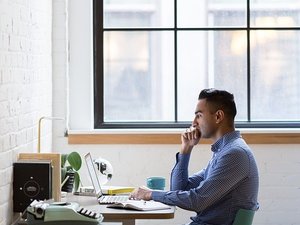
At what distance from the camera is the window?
5.77m

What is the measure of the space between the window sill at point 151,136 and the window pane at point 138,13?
0.75 meters

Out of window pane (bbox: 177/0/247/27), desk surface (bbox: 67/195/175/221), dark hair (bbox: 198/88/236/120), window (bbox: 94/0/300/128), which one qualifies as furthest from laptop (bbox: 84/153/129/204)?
window pane (bbox: 177/0/247/27)

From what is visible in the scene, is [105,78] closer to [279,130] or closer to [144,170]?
[144,170]

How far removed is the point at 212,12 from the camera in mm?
5773

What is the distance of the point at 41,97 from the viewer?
5125 millimetres

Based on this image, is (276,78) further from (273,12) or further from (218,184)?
(218,184)

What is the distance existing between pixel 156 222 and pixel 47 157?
1433mm

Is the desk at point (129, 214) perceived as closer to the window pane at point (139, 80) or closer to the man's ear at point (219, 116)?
the man's ear at point (219, 116)

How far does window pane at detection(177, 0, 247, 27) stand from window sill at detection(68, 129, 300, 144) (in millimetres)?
762

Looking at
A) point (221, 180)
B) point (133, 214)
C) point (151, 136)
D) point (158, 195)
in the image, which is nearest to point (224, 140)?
point (221, 180)

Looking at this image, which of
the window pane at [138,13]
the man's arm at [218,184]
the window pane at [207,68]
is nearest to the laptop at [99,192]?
the man's arm at [218,184]

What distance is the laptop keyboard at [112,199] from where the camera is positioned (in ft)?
14.5

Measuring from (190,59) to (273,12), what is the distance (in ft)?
2.15

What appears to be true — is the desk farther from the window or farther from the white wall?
the window
